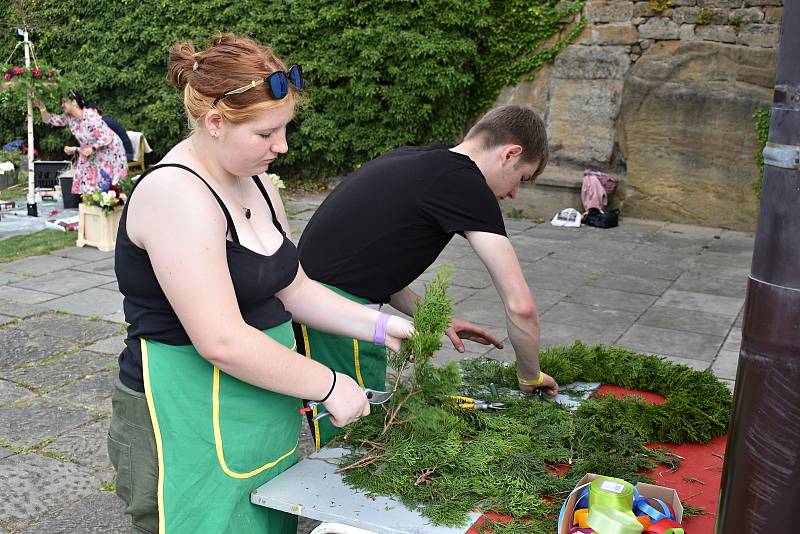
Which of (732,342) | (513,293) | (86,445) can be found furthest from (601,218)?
(513,293)

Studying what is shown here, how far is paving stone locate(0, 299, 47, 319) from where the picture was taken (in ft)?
19.8

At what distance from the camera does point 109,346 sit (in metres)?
5.39

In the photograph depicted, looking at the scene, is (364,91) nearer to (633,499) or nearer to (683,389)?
(683,389)

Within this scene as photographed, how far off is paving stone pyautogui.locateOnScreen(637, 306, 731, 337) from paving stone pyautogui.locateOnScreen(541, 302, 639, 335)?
0.13 meters

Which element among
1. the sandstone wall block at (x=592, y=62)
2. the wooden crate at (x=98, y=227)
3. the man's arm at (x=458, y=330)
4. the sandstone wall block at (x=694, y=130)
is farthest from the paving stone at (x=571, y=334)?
the sandstone wall block at (x=592, y=62)

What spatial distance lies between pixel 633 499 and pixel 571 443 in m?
0.41

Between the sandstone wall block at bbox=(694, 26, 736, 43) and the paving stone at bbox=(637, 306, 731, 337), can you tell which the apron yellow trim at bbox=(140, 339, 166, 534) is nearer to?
the paving stone at bbox=(637, 306, 731, 337)

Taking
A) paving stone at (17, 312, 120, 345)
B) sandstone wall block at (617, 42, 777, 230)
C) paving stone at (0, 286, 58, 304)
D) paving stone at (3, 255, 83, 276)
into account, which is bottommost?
paving stone at (3, 255, 83, 276)

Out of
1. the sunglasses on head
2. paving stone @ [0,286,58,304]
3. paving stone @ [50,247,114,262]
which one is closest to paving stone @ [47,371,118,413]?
paving stone @ [0,286,58,304]

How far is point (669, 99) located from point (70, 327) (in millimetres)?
7342

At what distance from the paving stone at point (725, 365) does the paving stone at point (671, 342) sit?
5cm

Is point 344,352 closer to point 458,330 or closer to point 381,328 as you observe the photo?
point 458,330

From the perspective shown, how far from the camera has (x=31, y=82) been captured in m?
9.83

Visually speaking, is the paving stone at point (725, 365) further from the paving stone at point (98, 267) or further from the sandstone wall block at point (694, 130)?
the paving stone at point (98, 267)
